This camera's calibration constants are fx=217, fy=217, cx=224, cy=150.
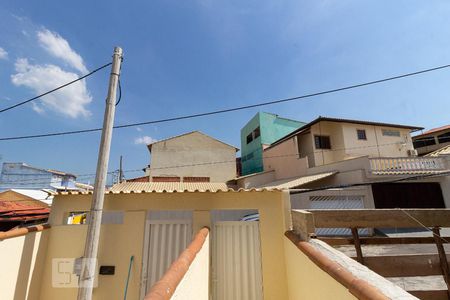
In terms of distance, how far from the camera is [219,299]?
5.27 meters

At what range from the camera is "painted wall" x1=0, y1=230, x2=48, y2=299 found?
4816 mm

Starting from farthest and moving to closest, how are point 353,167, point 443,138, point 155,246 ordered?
1. point 443,138
2. point 353,167
3. point 155,246

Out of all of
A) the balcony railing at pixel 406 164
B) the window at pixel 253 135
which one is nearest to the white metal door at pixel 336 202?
the balcony railing at pixel 406 164

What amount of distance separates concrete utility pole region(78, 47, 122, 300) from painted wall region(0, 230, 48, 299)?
1821 millimetres

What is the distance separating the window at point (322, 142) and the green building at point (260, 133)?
806cm

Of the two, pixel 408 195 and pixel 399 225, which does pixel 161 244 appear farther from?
pixel 408 195

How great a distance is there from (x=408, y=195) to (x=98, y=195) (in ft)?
59.5

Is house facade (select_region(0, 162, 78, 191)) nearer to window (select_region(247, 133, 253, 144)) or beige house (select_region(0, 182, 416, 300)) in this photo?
window (select_region(247, 133, 253, 144))

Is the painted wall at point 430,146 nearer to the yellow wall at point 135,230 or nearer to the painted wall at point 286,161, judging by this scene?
the painted wall at point 286,161

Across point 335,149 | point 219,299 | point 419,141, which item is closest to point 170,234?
point 219,299

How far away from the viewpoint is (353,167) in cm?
1454

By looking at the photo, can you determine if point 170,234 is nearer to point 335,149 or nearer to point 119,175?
point 335,149

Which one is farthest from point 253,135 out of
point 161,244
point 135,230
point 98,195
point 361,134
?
point 98,195

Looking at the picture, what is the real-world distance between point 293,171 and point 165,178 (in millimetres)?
13020
